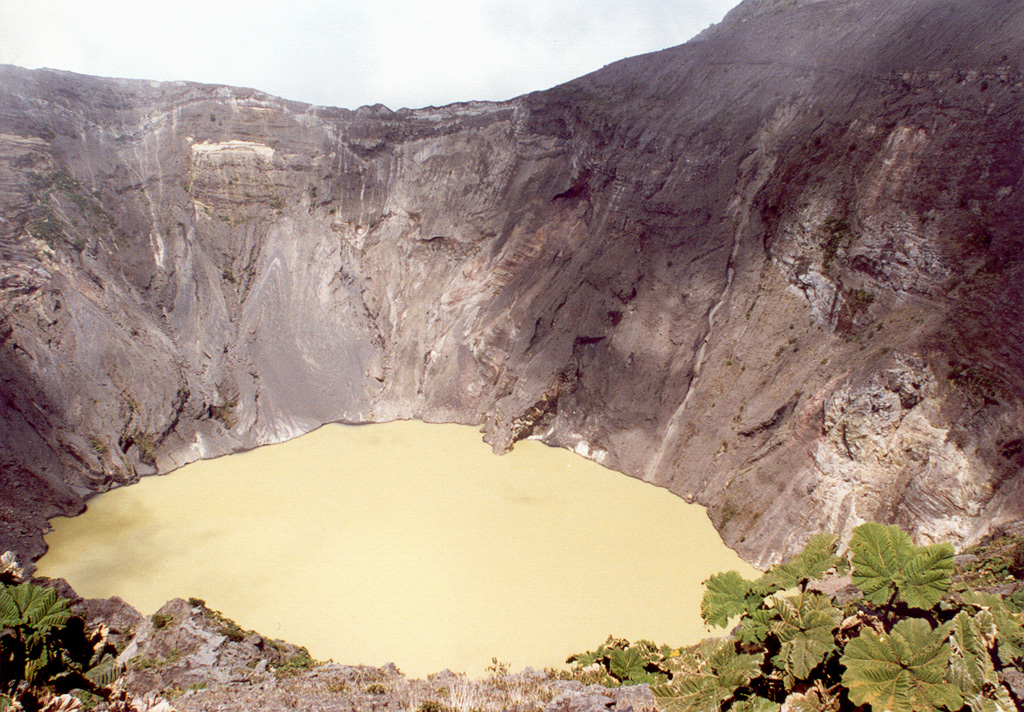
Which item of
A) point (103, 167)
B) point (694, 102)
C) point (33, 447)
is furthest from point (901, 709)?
point (103, 167)

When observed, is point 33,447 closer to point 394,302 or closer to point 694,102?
point 394,302

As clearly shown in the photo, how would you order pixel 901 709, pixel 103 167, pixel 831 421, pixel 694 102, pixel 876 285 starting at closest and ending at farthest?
pixel 901 709 → pixel 831 421 → pixel 876 285 → pixel 694 102 → pixel 103 167

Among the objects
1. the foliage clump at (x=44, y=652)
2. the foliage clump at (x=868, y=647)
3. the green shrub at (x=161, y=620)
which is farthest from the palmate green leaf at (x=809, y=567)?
the green shrub at (x=161, y=620)

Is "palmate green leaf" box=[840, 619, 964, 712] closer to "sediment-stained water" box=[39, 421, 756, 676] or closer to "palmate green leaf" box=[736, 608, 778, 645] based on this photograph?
"palmate green leaf" box=[736, 608, 778, 645]

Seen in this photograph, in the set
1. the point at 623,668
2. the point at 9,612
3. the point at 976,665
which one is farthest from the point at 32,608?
the point at 976,665

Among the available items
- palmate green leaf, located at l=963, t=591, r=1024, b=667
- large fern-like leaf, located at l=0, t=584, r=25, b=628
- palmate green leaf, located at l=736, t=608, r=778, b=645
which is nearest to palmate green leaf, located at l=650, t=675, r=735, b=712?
palmate green leaf, located at l=736, t=608, r=778, b=645

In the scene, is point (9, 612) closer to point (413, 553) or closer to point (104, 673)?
point (104, 673)

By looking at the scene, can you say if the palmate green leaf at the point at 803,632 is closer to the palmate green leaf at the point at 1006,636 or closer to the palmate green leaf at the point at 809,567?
the palmate green leaf at the point at 809,567

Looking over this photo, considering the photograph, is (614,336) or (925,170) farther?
(614,336)
